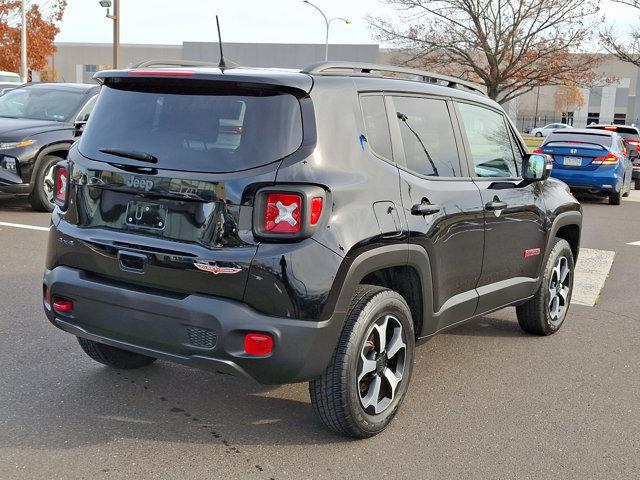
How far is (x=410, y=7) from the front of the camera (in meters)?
31.6

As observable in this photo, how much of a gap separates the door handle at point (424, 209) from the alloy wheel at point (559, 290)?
1969 mm

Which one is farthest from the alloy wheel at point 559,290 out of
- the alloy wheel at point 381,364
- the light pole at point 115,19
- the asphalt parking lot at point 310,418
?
the light pole at point 115,19

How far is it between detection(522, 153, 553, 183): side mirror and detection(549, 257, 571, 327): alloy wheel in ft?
2.91

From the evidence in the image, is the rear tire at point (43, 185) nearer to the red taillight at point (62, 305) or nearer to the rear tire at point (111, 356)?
the rear tire at point (111, 356)

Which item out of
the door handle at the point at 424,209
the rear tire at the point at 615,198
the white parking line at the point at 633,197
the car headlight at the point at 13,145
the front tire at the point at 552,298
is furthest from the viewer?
the white parking line at the point at 633,197

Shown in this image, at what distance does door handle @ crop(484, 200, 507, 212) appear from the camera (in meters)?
4.73

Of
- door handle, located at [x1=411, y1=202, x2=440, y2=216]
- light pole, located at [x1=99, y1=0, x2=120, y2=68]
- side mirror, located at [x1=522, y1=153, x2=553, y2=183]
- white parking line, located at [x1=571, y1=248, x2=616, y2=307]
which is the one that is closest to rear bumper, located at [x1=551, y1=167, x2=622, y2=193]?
white parking line, located at [x1=571, y1=248, x2=616, y2=307]

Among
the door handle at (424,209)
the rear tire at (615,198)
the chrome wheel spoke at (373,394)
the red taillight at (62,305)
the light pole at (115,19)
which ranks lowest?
the rear tire at (615,198)

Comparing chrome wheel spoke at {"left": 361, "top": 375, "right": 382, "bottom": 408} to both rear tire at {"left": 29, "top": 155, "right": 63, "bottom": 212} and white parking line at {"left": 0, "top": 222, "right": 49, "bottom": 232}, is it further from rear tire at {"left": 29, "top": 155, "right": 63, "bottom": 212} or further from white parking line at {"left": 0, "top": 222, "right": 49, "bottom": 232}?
rear tire at {"left": 29, "top": 155, "right": 63, "bottom": 212}

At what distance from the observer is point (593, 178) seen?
1574 centimetres

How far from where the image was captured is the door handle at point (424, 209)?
404cm

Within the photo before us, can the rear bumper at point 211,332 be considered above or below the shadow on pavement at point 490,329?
above

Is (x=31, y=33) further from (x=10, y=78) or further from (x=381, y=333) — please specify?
(x=381, y=333)

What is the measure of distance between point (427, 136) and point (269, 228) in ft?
4.55
